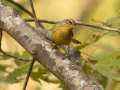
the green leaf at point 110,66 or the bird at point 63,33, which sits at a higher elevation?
the bird at point 63,33

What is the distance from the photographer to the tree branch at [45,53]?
415 mm

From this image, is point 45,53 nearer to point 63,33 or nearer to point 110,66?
point 63,33

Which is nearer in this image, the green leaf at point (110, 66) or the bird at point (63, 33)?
the bird at point (63, 33)

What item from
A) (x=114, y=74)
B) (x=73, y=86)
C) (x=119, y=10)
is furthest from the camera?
Answer: (x=119, y=10)

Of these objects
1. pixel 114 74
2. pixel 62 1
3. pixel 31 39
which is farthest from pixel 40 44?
pixel 62 1

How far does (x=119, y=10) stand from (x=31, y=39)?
38 cm

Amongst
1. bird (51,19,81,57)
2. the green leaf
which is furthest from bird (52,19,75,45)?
the green leaf

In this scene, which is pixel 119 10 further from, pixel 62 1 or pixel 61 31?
pixel 62 1

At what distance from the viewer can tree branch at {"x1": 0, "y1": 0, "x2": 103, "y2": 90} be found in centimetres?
42

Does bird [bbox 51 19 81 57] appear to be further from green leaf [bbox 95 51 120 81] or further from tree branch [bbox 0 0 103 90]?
green leaf [bbox 95 51 120 81]

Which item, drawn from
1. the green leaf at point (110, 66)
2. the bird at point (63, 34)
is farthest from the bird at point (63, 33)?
the green leaf at point (110, 66)

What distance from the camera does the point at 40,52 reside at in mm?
475

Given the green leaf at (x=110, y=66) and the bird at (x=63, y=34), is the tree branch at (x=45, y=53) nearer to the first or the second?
the bird at (x=63, y=34)

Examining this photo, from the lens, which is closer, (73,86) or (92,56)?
(73,86)
